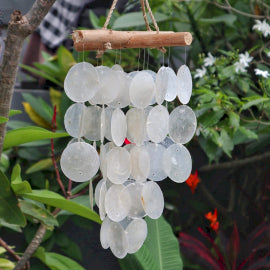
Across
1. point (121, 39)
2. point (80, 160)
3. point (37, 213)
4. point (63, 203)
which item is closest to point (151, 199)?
point (80, 160)

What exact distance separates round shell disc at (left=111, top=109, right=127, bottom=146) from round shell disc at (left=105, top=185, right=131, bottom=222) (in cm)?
7

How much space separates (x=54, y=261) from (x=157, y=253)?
11.3 inches

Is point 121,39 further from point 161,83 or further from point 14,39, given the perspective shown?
point 14,39

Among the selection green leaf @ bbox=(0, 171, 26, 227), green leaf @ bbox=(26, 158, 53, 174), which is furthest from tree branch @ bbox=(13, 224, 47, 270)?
green leaf @ bbox=(26, 158, 53, 174)

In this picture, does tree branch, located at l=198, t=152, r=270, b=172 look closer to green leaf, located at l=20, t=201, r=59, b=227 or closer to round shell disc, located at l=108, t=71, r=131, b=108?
green leaf, located at l=20, t=201, r=59, b=227

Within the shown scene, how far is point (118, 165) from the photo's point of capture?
0.69m

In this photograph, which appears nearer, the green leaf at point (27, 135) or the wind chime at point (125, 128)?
the wind chime at point (125, 128)

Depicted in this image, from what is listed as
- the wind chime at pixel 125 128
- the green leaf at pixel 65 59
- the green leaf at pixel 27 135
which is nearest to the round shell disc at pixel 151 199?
the wind chime at pixel 125 128

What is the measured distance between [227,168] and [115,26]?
2.30 ft

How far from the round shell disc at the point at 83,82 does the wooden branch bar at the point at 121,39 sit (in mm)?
32

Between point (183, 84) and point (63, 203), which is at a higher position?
point (183, 84)

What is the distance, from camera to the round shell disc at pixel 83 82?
0.66 m

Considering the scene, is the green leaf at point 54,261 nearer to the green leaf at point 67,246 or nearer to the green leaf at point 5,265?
the green leaf at point 5,265

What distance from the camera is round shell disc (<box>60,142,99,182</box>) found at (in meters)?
0.68
